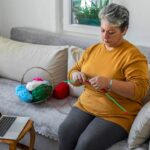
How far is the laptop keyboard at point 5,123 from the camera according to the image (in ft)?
5.30

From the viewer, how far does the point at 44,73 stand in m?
2.27

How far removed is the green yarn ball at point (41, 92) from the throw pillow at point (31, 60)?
223mm

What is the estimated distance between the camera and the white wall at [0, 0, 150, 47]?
2143 mm

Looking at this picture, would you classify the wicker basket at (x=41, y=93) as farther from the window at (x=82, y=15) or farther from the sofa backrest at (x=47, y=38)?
the window at (x=82, y=15)

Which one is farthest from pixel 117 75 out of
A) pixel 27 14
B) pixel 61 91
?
pixel 27 14

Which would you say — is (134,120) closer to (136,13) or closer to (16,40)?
(136,13)

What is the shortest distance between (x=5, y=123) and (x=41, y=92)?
1.36 ft

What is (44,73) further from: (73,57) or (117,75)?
(117,75)

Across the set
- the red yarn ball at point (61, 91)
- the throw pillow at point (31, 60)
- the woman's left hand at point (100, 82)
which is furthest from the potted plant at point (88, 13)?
the woman's left hand at point (100, 82)

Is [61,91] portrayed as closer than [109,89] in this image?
No

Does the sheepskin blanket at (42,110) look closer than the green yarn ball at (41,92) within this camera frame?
Yes

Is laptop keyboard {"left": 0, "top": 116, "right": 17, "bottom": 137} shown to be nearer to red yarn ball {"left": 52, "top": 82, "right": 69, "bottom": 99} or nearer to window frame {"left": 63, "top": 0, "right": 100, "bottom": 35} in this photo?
red yarn ball {"left": 52, "top": 82, "right": 69, "bottom": 99}

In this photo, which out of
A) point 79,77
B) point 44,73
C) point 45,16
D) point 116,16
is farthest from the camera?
point 45,16

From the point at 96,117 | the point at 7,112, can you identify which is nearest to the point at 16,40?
the point at 7,112
